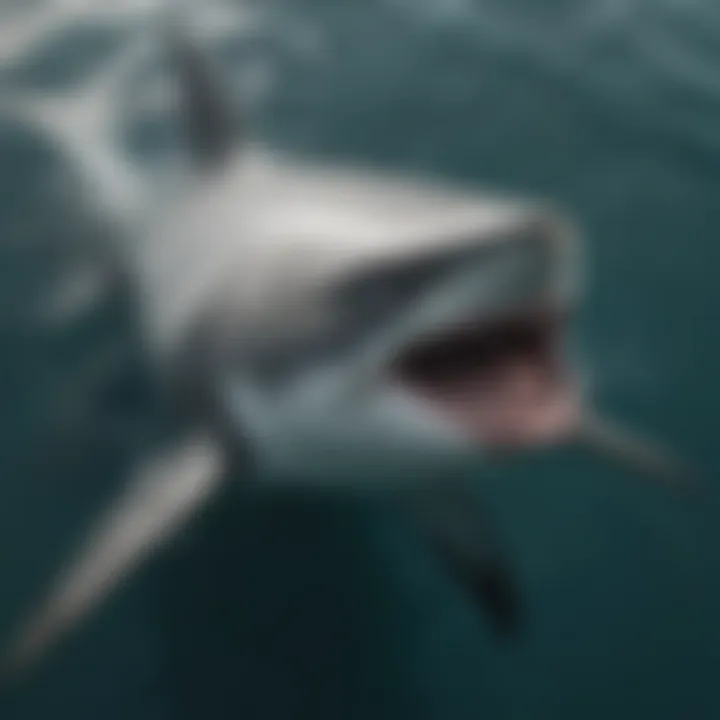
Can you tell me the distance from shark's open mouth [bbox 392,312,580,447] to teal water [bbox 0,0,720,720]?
0.44 meters

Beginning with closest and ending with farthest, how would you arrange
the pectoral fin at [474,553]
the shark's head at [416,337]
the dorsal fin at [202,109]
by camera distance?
the shark's head at [416,337] < the pectoral fin at [474,553] < the dorsal fin at [202,109]

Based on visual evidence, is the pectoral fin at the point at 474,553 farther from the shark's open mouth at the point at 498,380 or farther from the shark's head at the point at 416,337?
the shark's open mouth at the point at 498,380

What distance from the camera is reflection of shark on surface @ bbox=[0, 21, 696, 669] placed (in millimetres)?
2045

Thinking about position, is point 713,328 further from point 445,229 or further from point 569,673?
point 445,229

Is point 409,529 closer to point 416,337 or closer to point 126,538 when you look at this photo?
point 126,538

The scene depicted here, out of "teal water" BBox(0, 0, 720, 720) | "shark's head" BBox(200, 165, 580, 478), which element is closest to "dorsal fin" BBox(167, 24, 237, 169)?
"teal water" BBox(0, 0, 720, 720)

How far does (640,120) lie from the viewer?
4.43 m

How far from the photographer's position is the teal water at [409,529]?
2.76 m

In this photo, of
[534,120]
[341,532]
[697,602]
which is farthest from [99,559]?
[534,120]

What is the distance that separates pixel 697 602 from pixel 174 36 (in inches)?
87.0

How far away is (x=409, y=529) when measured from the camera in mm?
3082

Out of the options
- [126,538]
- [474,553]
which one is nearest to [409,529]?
[474,553]

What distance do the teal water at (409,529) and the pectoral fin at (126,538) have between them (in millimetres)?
368

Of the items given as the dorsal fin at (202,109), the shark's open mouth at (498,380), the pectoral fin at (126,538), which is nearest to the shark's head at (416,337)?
the shark's open mouth at (498,380)
